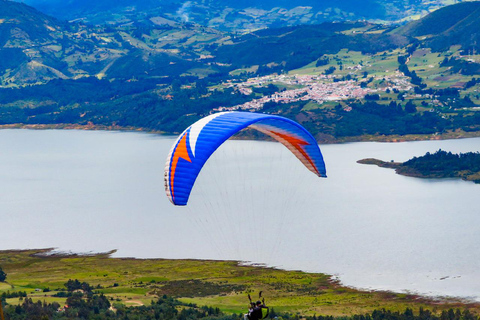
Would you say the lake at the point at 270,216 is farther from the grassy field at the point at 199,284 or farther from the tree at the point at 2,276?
the tree at the point at 2,276

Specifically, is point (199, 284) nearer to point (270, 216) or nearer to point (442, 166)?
point (270, 216)

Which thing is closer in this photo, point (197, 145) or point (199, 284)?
point (197, 145)

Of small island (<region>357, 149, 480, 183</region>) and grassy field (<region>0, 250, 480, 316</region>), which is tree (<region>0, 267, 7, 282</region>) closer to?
grassy field (<region>0, 250, 480, 316</region>)

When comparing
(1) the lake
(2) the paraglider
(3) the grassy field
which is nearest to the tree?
(3) the grassy field

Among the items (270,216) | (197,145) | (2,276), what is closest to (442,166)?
(270,216)

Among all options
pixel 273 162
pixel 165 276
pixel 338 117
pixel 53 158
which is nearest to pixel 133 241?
pixel 165 276

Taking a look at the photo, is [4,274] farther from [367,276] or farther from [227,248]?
[367,276]

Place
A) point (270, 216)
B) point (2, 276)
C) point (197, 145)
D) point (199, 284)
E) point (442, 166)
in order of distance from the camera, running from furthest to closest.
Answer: point (442, 166), point (270, 216), point (2, 276), point (199, 284), point (197, 145)
